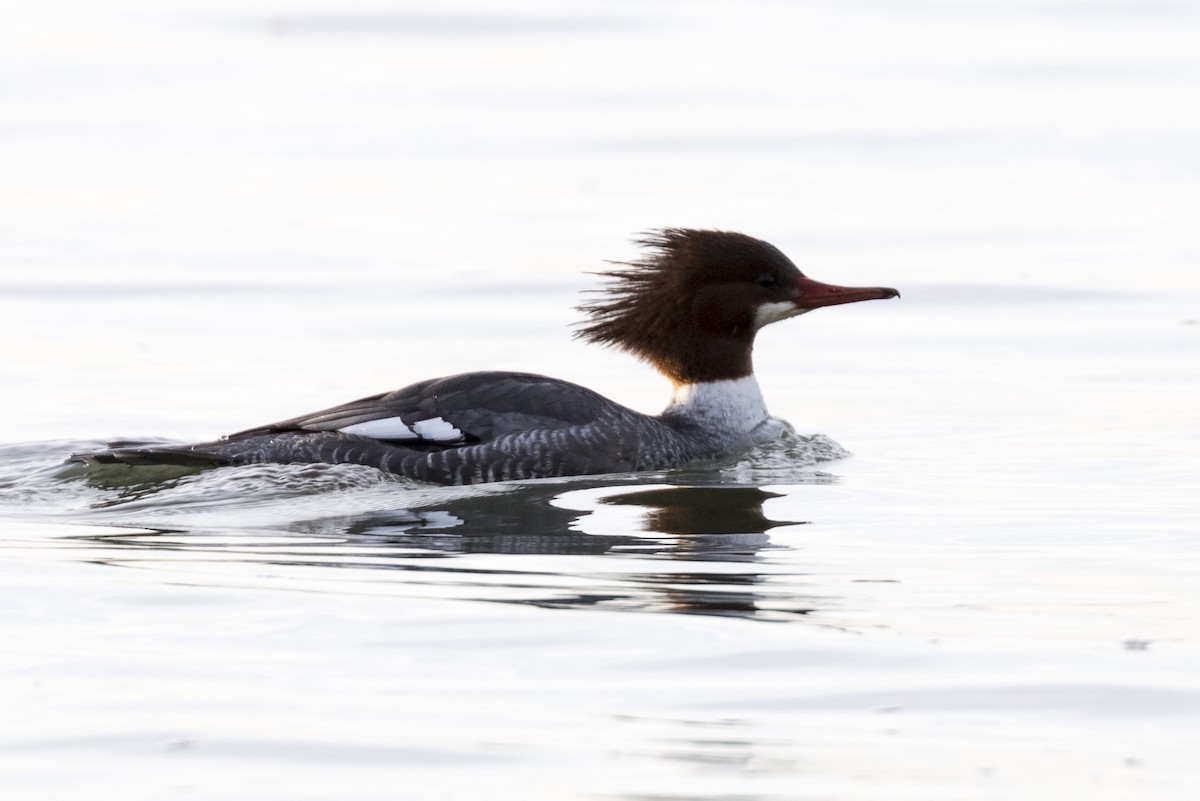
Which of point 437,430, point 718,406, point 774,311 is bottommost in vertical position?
point 437,430

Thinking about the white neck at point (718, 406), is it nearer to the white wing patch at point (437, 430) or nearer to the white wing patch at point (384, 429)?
the white wing patch at point (437, 430)

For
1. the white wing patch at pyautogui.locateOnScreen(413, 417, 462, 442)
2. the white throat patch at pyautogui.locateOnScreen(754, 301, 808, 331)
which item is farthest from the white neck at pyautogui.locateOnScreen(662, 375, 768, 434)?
the white wing patch at pyautogui.locateOnScreen(413, 417, 462, 442)

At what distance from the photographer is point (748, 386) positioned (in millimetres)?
10234

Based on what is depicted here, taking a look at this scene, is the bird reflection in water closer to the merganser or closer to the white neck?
the merganser

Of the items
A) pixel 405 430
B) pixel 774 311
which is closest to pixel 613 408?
pixel 405 430

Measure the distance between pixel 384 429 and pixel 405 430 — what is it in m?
0.09

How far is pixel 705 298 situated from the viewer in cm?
1008

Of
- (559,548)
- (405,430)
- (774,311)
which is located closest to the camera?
(559,548)

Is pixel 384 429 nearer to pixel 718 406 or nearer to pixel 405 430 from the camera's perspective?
pixel 405 430

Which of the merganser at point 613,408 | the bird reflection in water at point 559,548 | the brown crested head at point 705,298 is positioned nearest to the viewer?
the bird reflection in water at point 559,548

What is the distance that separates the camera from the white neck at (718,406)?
10.1 metres

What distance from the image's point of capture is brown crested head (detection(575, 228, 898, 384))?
10.1 metres

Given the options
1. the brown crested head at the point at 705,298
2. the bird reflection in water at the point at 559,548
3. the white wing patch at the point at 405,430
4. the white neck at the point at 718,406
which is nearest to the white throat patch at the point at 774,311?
the brown crested head at the point at 705,298

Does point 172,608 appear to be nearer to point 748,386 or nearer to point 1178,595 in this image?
point 1178,595
